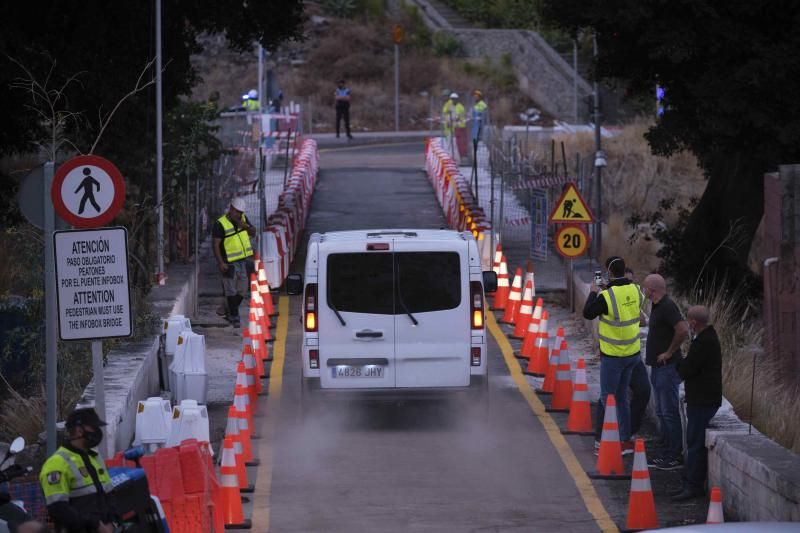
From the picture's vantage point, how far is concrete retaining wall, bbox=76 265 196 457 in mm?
13172

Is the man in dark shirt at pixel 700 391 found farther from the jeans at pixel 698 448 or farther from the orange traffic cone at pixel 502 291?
the orange traffic cone at pixel 502 291

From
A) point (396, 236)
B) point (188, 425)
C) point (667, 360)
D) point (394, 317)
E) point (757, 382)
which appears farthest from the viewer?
point (757, 382)

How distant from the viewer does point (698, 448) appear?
42.7 ft

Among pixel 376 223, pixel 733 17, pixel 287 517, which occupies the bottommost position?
pixel 287 517

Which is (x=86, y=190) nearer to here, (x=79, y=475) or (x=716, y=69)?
(x=79, y=475)

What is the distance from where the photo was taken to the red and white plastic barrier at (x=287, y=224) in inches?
968

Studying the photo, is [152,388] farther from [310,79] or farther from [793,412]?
[310,79]

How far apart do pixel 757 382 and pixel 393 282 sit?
3842mm

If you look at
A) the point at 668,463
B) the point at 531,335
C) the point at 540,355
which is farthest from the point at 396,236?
the point at 531,335

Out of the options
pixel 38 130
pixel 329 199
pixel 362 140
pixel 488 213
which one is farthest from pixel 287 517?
pixel 362 140

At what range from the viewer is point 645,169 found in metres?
42.2

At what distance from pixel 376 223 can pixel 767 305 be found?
1324cm

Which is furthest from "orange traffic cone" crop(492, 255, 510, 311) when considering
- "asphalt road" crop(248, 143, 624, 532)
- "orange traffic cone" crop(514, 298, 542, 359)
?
"asphalt road" crop(248, 143, 624, 532)

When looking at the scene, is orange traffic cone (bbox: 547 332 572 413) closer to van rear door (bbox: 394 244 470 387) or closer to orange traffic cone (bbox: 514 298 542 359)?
van rear door (bbox: 394 244 470 387)
